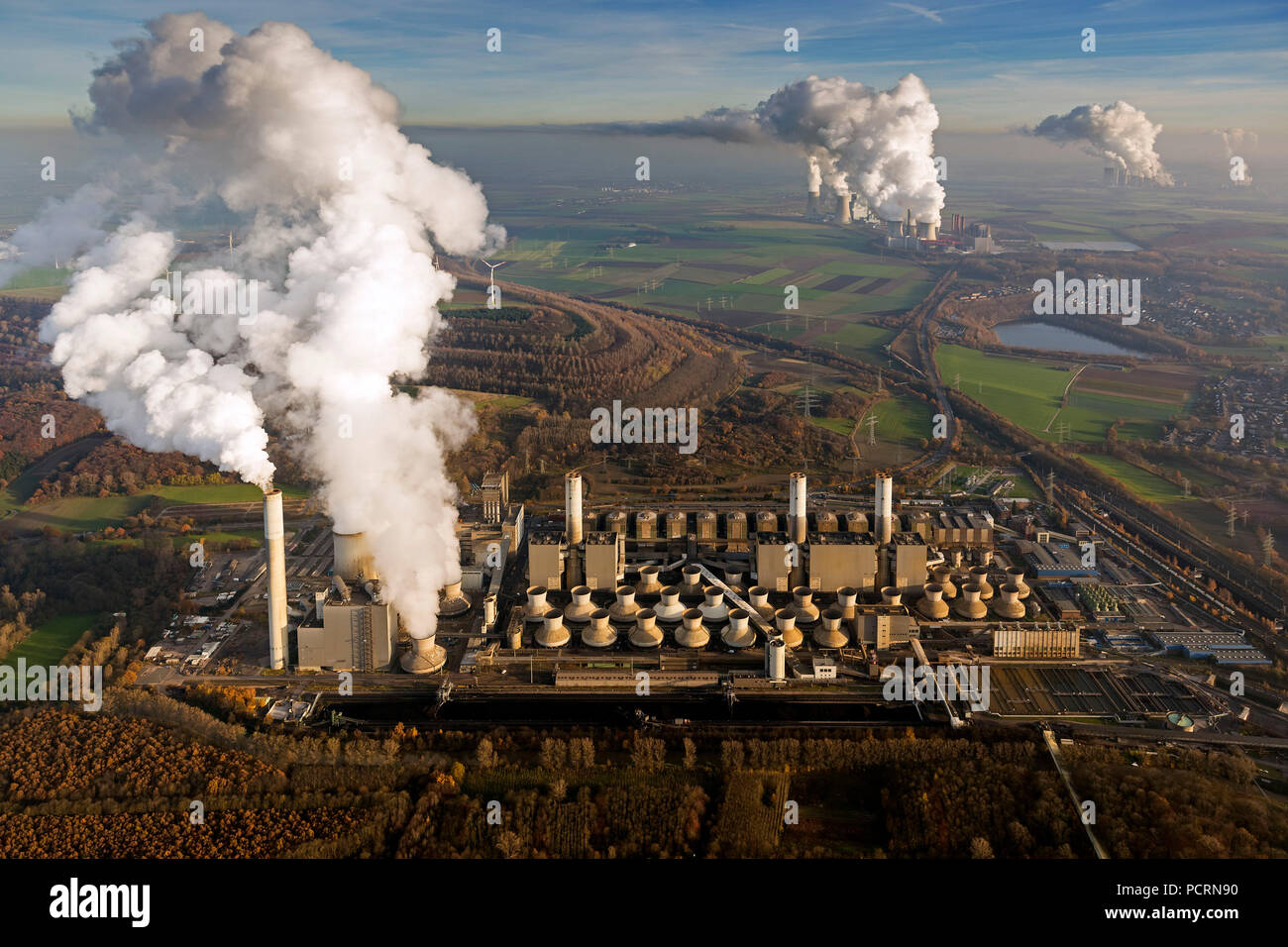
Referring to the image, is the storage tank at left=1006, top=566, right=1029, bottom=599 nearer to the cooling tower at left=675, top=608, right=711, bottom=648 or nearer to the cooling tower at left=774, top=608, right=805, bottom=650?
the cooling tower at left=774, top=608, right=805, bottom=650

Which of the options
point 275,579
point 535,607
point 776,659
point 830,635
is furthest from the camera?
point 535,607

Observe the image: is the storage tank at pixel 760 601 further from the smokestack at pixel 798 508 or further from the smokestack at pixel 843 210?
the smokestack at pixel 843 210

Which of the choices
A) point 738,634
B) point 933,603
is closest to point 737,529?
point 738,634

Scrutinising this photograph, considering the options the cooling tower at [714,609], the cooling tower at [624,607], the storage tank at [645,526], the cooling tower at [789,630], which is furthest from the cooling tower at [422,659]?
the cooling tower at [789,630]

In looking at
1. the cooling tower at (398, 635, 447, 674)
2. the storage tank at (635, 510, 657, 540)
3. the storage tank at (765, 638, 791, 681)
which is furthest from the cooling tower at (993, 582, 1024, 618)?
the cooling tower at (398, 635, 447, 674)

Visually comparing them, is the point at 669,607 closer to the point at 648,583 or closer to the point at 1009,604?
the point at 648,583

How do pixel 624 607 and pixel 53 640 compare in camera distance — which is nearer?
pixel 53 640

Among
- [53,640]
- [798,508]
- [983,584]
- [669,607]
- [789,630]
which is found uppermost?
[798,508]
